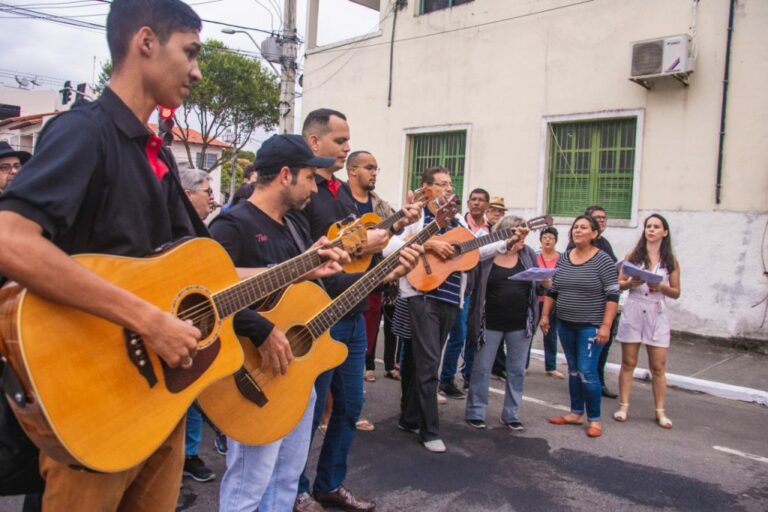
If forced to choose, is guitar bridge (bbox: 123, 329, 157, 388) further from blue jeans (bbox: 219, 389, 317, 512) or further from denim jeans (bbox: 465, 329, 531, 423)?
denim jeans (bbox: 465, 329, 531, 423)

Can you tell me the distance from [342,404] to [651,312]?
3623 mm

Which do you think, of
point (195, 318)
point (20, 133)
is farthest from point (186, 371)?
point (20, 133)

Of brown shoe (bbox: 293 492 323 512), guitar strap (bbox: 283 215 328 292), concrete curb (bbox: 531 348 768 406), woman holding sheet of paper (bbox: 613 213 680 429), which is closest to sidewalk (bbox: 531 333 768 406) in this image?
concrete curb (bbox: 531 348 768 406)

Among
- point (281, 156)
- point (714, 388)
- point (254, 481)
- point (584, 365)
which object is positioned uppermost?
point (281, 156)

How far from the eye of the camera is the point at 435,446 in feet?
15.7

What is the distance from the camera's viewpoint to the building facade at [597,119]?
9.30 metres

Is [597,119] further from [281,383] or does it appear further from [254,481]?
[254,481]

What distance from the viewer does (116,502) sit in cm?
175

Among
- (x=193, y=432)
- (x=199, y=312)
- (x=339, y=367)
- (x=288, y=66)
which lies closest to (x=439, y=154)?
(x=288, y=66)

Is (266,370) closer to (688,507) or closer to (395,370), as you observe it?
(688,507)

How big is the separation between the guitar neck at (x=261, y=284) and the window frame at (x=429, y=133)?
31.6ft

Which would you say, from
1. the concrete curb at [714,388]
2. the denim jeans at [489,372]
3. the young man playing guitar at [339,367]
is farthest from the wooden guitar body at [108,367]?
the concrete curb at [714,388]

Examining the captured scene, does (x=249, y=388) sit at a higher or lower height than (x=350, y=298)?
lower

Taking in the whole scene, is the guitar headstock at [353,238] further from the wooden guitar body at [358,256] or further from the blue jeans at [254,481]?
the blue jeans at [254,481]
